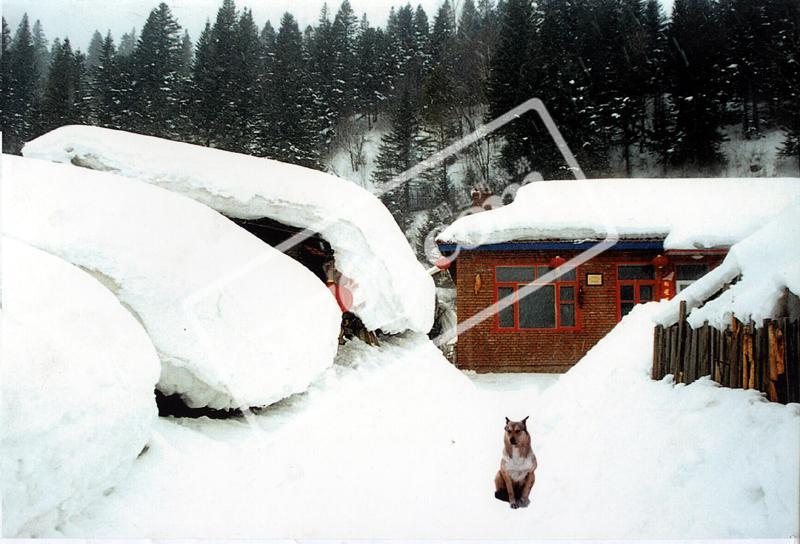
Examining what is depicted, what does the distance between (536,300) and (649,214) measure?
270 cm

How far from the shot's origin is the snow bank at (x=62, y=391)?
2186 mm

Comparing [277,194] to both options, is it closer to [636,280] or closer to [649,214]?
[649,214]

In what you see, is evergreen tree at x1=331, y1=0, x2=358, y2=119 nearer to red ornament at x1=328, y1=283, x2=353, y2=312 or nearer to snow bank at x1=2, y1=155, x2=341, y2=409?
snow bank at x1=2, y1=155, x2=341, y2=409

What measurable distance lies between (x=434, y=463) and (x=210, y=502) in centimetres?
178

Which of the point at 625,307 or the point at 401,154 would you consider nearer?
the point at 625,307

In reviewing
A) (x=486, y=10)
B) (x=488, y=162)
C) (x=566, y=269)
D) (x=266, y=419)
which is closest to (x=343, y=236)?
(x=266, y=419)


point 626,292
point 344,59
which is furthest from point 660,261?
point 344,59

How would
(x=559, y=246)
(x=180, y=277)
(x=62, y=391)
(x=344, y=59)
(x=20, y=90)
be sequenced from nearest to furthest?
(x=62, y=391), (x=180, y=277), (x=20, y=90), (x=344, y=59), (x=559, y=246)

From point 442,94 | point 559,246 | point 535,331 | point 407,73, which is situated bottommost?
point 535,331

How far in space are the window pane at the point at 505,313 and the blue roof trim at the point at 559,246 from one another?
83 cm

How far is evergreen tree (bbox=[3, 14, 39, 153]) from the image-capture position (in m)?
4.09

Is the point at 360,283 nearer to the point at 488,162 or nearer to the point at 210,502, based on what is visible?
the point at 210,502

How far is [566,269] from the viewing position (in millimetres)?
A: 9852

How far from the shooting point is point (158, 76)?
20.0 feet
